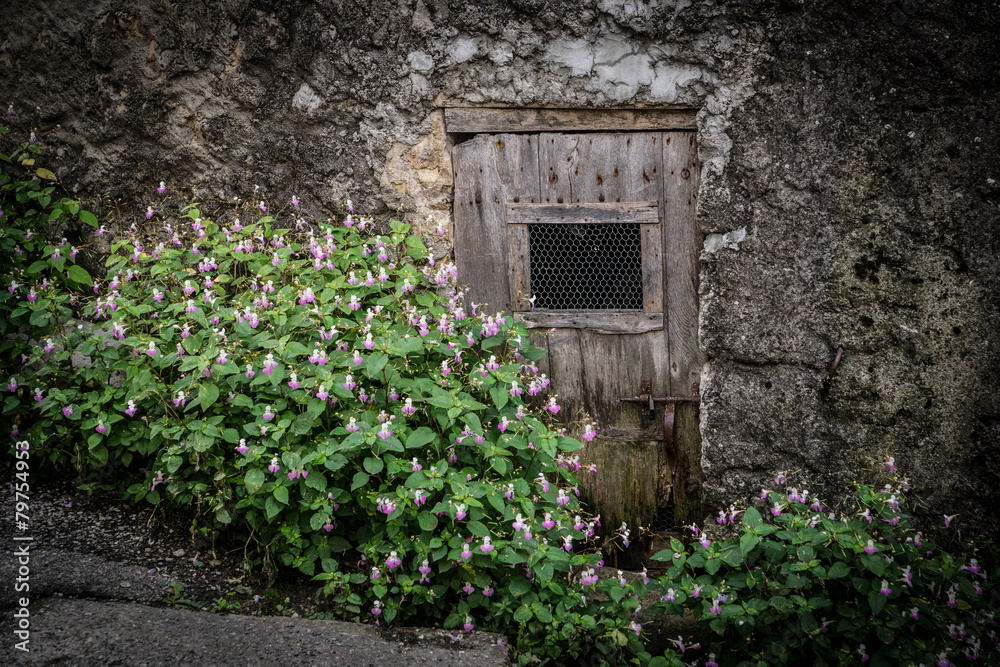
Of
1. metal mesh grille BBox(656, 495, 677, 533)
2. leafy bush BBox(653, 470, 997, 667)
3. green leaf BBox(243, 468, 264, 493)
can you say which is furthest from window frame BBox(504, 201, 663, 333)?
green leaf BBox(243, 468, 264, 493)

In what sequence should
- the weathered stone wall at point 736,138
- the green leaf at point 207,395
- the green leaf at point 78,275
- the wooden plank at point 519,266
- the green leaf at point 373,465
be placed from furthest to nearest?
1. the wooden plank at point 519,266
2. the green leaf at point 78,275
3. the weathered stone wall at point 736,138
4. the green leaf at point 207,395
5. the green leaf at point 373,465

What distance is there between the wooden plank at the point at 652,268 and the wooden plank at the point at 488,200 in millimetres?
592

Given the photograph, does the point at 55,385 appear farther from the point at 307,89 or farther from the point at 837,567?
the point at 837,567

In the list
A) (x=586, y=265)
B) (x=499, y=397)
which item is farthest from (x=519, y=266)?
(x=499, y=397)

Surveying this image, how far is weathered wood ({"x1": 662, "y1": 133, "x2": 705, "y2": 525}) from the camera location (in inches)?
119

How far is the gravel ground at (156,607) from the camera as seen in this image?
6.89 ft

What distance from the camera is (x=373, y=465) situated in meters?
2.34

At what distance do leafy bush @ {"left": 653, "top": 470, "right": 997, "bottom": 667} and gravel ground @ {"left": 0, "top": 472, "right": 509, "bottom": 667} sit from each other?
2.83ft

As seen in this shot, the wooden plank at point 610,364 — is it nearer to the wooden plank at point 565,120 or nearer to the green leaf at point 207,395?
the wooden plank at point 565,120

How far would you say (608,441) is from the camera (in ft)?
10.7

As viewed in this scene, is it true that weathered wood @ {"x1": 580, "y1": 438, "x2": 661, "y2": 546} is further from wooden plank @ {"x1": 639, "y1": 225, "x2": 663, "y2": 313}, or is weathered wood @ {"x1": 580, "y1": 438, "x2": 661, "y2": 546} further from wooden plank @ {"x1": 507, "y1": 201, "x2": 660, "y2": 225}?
wooden plank @ {"x1": 507, "y1": 201, "x2": 660, "y2": 225}

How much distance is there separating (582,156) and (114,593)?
8.92 ft

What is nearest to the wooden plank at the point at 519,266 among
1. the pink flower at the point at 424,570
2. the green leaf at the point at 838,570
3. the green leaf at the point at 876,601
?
the pink flower at the point at 424,570

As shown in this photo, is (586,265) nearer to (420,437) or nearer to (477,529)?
(420,437)
